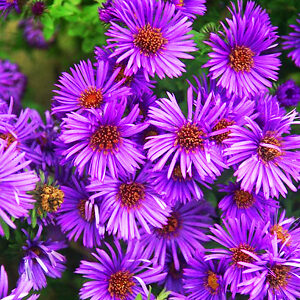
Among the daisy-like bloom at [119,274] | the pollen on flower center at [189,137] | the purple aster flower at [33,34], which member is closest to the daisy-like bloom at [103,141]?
the pollen on flower center at [189,137]

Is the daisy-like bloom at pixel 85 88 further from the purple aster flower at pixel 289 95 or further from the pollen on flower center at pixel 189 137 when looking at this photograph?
the purple aster flower at pixel 289 95

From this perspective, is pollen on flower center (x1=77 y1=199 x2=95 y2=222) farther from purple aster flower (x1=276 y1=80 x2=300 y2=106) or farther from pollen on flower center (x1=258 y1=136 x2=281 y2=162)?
purple aster flower (x1=276 y1=80 x2=300 y2=106)

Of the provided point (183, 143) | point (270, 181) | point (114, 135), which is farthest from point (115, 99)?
point (270, 181)

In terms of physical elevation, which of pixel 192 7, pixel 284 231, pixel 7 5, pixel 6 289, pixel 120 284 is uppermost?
pixel 192 7

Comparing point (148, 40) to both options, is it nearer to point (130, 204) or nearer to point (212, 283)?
point (130, 204)

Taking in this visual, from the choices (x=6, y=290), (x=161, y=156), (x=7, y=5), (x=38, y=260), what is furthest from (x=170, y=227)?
(x=7, y=5)

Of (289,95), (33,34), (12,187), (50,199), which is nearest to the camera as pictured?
(12,187)

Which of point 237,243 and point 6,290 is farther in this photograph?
point 237,243

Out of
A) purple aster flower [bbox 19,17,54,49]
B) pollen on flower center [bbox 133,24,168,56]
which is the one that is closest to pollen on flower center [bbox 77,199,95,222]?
pollen on flower center [bbox 133,24,168,56]
